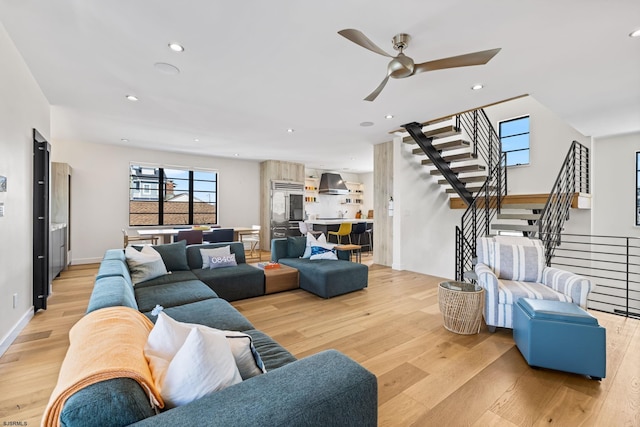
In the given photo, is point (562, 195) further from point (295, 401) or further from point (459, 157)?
point (295, 401)

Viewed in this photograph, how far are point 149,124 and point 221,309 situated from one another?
4.01 m

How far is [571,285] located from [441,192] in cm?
388

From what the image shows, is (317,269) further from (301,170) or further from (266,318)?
(301,170)

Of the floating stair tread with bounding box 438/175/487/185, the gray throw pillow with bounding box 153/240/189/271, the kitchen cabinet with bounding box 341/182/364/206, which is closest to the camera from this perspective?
the gray throw pillow with bounding box 153/240/189/271

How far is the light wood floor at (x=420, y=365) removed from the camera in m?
1.75

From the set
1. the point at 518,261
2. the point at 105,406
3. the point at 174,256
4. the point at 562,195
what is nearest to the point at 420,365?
the point at 518,261

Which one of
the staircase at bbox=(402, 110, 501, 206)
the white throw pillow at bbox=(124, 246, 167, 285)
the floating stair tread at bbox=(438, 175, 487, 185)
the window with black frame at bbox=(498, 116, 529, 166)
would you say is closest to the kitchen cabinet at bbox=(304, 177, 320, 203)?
the staircase at bbox=(402, 110, 501, 206)

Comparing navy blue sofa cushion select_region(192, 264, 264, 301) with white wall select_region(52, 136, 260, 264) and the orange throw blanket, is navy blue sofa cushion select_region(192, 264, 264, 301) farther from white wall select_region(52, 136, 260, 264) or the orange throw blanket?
white wall select_region(52, 136, 260, 264)

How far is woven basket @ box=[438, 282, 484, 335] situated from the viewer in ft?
9.07

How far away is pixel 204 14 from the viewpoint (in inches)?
85.1

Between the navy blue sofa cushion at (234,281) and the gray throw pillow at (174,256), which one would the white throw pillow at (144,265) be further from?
the navy blue sofa cushion at (234,281)

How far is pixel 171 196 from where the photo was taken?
7.20m

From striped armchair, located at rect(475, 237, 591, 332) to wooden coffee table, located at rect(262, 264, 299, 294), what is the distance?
2.42 meters

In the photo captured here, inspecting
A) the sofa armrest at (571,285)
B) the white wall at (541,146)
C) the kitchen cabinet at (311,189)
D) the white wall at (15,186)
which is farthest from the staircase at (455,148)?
the white wall at (15,186)
